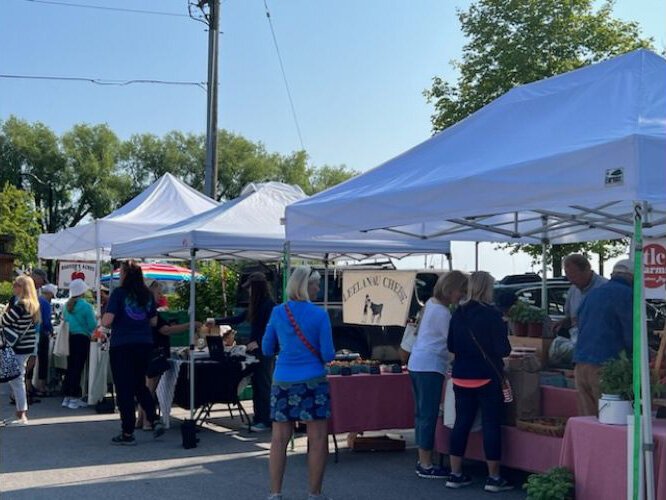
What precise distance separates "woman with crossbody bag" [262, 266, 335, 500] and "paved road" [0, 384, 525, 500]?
2.46 feet

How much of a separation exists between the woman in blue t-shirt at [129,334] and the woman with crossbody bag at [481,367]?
3.26 metres

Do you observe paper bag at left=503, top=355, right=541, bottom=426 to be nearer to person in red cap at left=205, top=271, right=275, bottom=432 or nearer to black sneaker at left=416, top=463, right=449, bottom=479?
black sneaker at left=416, top=463, right=449, bottom=479

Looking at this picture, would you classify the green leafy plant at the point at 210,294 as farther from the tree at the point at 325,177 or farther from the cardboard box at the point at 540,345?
Answer: the tree at the point at 325,177

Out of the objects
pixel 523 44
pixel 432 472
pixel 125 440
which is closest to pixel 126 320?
→ pixel 125 440

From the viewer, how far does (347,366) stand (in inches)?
310

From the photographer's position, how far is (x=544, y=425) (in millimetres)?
6297

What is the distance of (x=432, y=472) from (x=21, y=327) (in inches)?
196

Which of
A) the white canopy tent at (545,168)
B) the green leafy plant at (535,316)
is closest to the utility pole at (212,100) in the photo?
the white canopy tent at (545,168)

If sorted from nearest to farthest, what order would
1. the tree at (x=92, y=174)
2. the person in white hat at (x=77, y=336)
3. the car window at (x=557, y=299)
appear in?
the person in white hat at (x=77, y=336) < the car window at (x=557, y=299) < the tree at (x=92, y=174)

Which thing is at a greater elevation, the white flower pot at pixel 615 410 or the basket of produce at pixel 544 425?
the white flower pot at pixel 615 410

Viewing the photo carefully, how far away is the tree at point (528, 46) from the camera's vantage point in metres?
21.5

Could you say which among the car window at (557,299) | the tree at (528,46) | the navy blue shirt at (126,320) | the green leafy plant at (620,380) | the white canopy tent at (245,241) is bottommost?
the green leafy plant at (620,380)

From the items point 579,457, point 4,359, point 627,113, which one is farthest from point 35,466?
point 627,113

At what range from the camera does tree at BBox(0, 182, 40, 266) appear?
38562mm
